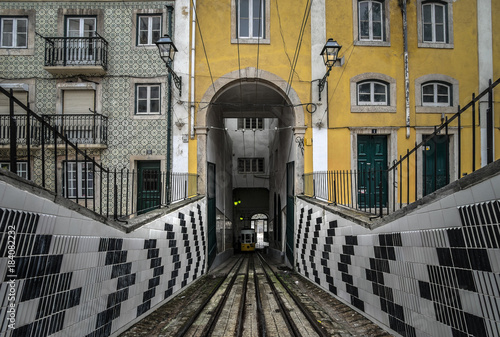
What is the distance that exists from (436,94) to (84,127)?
10.5 m

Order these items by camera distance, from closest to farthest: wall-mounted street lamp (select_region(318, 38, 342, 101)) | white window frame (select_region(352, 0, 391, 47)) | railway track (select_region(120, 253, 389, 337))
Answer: railway track (select_region(120, 253, 389, 337)) < wall-mounted street lamp (select_region(318, 38, 342, 101)) < white window frame (select_region(352, 0, 391, 47))

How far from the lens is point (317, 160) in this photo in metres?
12.5

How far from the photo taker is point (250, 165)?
93.4 ft

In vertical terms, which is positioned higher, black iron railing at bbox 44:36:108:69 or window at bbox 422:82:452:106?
black iron railing at bbox 44:36:108:69

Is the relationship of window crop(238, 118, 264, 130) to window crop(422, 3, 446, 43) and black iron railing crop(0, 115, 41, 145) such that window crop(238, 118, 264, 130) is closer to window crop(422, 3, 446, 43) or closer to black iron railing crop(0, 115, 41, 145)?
window crop(422, 3, 446, 43)

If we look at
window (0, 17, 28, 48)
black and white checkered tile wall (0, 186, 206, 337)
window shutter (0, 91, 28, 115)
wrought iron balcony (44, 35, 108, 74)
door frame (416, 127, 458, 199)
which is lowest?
black and white checkered tile wall (0, 186, 206, 337)

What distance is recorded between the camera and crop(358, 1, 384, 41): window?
1288cm

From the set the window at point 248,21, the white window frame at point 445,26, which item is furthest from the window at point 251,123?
the white window frame at point 445,26

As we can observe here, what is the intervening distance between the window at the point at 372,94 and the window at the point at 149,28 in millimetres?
6310

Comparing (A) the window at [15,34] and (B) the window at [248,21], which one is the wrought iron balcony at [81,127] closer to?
(A) the window at [15,34]

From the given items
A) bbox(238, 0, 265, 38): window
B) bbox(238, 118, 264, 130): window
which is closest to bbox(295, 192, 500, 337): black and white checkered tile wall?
bbox(238, 0, 265, 38): window

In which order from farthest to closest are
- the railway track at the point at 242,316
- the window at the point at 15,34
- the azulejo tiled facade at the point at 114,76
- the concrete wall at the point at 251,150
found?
the concrete wall at the point at 251,150 < the window at the point at 15,34 < the azulejo tiled facade at the point at 114,76 < the railway track at the point at 242,316

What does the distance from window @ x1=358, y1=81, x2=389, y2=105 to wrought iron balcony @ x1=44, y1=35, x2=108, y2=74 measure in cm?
763

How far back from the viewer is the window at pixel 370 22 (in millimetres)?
12883
